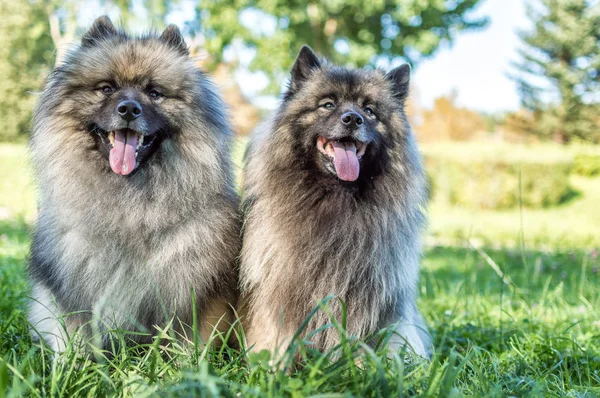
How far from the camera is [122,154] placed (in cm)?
297

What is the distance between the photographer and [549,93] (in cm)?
3209

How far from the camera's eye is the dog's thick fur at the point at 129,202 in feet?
9.59

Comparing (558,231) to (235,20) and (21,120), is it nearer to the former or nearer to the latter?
(235,20)

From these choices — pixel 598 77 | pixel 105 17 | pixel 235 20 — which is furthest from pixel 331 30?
pixel 598 77

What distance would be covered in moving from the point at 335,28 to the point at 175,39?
44.1ft

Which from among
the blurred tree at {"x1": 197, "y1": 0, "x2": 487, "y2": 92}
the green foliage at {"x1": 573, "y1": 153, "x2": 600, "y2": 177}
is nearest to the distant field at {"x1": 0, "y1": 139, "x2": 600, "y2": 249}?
the green foliage at {"x1": 573, "y1": 153, "x2": 600, "y2": 177}

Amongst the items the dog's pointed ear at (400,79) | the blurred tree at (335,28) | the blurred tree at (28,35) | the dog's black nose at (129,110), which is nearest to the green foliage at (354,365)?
the dog's black nose at (129,110)

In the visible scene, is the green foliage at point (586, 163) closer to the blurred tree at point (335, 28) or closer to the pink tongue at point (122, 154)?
the blurred tree at point (335, 28)

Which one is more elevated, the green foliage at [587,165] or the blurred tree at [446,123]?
the blurred tree at [446,123]

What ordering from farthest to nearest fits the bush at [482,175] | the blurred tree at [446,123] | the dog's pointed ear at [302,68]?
the blurred tree at [446,123]
the bush at [482,175]
the dog's pointed ear at [302,68]

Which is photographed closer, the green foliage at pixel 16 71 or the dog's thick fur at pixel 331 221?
the dog's thick fur at pixel 331 221

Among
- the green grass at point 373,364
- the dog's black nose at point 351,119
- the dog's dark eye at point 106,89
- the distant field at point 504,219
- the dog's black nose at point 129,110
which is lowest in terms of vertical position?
the distant field at point 504,219

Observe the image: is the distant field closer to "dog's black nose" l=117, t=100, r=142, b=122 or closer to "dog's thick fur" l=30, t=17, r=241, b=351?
"dog's thick fur" l=30, t=17, r=241, b=351

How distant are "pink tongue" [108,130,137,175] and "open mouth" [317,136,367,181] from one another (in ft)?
3.75
